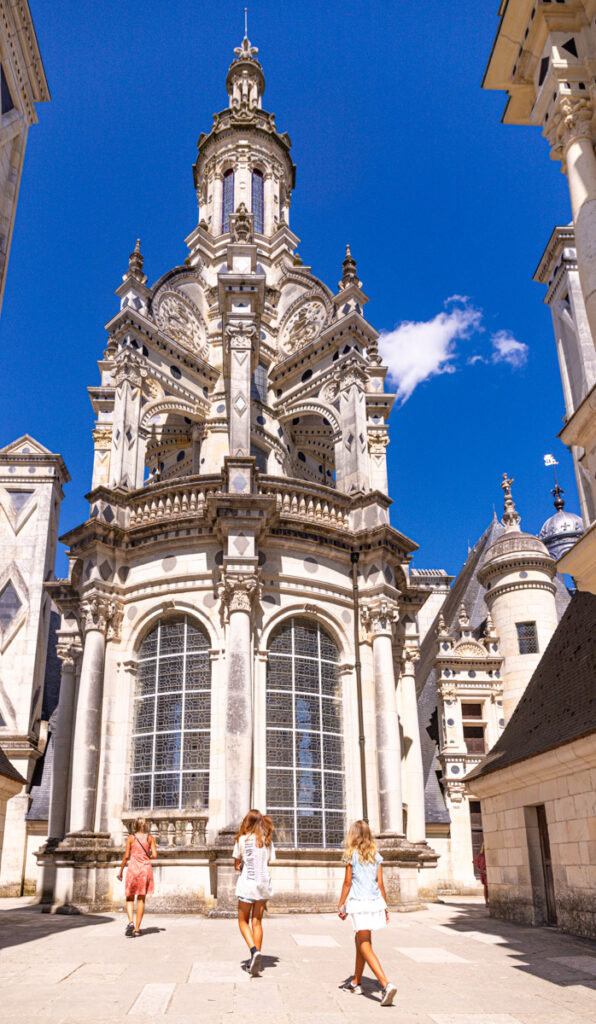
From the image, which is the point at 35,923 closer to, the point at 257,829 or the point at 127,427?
the point at 257,829

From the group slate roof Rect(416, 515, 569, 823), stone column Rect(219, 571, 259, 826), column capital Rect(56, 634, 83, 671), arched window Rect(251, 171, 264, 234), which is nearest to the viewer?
stone column Rect(219, 571, 259, 826)

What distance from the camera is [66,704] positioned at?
2077 centimetres

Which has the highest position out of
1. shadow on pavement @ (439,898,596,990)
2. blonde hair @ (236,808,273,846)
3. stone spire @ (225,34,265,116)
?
stone spire @ (225,34,265,116)

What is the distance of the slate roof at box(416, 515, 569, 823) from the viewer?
95.0 feet

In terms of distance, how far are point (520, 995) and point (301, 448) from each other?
21584 millimetres

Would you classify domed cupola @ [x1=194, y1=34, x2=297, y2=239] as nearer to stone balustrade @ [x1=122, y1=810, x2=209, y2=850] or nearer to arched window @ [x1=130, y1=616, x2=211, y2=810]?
arched window @ [x1=130, y1=616, x2=211, y2=810]

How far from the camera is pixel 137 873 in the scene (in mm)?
11672

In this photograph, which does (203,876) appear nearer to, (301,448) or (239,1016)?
(239,1016)

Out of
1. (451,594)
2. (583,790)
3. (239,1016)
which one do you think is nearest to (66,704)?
(583,790)

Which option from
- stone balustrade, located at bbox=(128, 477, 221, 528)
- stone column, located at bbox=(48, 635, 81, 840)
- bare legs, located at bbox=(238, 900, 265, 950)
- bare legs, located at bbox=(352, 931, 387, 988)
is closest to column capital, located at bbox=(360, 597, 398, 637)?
stone balustrade, located at bbox=(128, 477, 221, 528)

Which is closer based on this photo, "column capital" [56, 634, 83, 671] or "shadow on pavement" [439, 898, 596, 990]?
Answer: "shadow on pavement" [439, 898, 596, 990]

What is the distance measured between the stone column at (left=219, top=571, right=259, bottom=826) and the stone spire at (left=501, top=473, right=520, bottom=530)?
59.9ft

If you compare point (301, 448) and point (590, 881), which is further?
point (301, 448)

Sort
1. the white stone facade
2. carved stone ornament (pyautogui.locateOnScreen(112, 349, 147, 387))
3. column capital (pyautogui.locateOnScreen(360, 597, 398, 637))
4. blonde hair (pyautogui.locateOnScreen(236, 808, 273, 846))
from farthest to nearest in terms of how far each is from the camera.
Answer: carved stone ornament (pyautogui.locateOnScreen(112, 349, 147, 387)), column capital (pyautogui.locateOnScreen(360, 597, 398, 637)), the white stone facade, blonde hair (pyautogui.locateOnScreen(236, 808, 273, 846))
